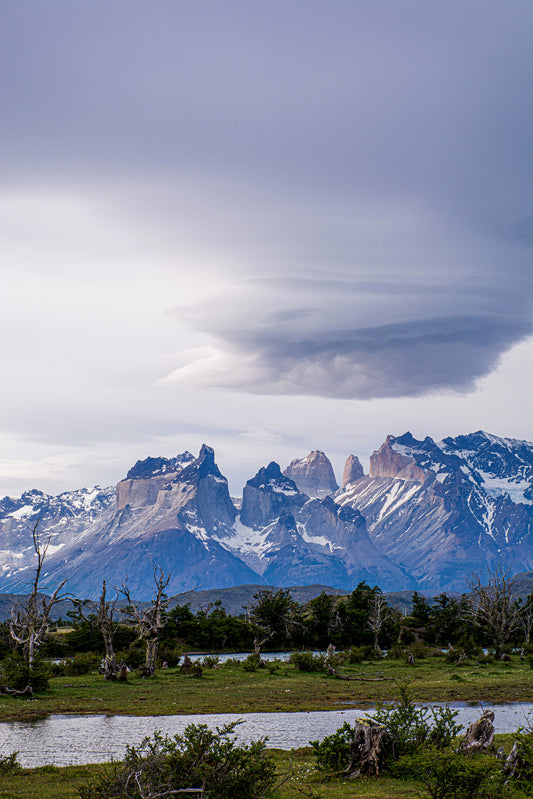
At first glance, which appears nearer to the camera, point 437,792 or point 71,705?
point 437,792

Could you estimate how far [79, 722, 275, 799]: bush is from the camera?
60.2 feet

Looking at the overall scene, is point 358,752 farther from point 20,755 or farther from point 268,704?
point 268,704

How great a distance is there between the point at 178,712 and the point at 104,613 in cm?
2698

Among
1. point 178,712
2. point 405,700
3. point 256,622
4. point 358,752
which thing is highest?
point 405,700

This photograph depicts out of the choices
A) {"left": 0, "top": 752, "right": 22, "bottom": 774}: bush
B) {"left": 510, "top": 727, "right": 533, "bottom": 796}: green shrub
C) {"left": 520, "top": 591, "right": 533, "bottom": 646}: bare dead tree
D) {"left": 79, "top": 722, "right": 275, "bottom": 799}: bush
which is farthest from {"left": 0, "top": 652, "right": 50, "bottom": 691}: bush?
{"left": 520, "top": 591, "right": 533, "bottom": 646}: bare dead tree

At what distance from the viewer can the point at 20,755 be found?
3092 centimetres

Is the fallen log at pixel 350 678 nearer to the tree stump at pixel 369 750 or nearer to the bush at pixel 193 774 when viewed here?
the tree stump at pixel 369 750

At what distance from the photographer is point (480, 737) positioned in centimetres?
2439

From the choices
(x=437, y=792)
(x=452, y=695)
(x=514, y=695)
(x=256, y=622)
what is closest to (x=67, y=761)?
(x=437, y=792)

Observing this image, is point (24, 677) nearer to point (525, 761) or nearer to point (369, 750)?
point (369, 750)

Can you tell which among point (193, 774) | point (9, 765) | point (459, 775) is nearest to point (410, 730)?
point (459, 775)

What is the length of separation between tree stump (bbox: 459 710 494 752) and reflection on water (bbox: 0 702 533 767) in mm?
11067

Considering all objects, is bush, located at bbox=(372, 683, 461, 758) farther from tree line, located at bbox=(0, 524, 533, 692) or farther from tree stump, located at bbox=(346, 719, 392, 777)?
tree line, located at bbox=(0, 524, 533, 692)

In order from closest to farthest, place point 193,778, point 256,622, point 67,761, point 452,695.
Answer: point 193,778 → point 67,761 → point 452,695 → point 256,622
